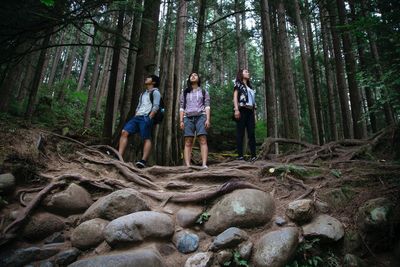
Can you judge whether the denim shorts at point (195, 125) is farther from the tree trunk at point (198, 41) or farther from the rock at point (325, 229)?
the tree trunk at point (198, 41)

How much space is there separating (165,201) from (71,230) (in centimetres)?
138

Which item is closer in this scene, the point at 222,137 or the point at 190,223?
the point at 190,223

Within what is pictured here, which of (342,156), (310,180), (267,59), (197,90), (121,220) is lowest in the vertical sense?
(121,220)

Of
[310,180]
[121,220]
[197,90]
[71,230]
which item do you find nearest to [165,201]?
[121,220]

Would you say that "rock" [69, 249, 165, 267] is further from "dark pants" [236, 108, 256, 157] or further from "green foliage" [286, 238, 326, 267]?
"dark pants" [236, 108, 256, 157]

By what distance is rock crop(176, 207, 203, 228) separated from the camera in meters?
4.21

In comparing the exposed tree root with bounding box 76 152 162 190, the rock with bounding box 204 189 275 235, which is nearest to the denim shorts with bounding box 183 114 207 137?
the exposed tree root with bounding box 76 152 162 190

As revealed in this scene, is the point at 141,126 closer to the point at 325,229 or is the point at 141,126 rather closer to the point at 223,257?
the point at 223,257

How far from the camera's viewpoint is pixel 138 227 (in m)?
3.84

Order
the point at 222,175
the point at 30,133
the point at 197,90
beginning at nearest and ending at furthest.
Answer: the point at 222,175
the point at 30,133
the point at 197,90

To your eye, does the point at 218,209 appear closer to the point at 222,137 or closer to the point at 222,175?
the point at 222,175

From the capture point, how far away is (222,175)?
5.05 meters

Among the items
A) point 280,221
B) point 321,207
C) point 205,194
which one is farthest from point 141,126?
point 321,207

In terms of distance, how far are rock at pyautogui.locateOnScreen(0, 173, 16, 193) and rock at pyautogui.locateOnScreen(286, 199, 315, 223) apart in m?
3.99
